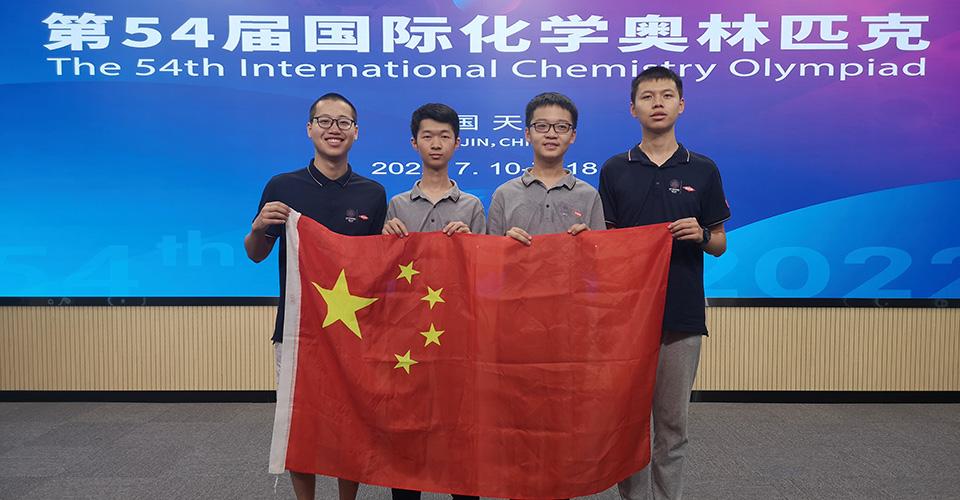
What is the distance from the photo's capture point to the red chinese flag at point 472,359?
5.85ft

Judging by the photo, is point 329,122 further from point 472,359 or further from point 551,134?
point 472,359

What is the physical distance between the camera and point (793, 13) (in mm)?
3488

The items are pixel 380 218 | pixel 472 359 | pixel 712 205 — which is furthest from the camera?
pixel 380 218

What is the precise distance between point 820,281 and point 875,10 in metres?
1.46

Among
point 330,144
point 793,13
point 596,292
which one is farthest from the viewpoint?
point 793,13

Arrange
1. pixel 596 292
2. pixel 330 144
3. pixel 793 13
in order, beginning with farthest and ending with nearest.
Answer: pixel 793 13 → pixel 330 144 → pixel 596 292

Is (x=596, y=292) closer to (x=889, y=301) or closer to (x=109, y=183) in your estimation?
(x=889, y=301)

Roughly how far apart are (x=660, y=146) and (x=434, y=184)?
2.23ft

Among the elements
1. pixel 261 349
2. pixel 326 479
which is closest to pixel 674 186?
pixel 326 479

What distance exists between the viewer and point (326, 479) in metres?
2.64

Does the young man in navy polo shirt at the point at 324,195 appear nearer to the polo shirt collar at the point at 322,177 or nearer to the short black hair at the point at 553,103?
the polo shirt collar at the point at 322,177

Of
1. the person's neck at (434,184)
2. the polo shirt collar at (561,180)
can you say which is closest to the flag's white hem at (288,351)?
the person's neck at (434,184)

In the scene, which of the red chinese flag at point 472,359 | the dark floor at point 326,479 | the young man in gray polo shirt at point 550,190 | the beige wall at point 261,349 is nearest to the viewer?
the red chinese flag at point 472,359

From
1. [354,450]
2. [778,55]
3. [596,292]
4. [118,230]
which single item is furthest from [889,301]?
[118,230]
